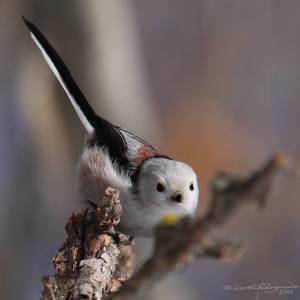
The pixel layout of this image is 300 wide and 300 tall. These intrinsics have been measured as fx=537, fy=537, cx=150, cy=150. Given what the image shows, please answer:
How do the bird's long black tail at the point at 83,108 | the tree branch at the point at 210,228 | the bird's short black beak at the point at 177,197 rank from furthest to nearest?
the bird's long black tail at the point at 83,108, the bird's short black beak at the point at 177,197, the tree branch at the point at 210,228

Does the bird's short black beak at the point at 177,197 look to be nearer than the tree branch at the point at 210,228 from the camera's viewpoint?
No

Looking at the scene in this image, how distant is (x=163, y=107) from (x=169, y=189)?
9.19 feet

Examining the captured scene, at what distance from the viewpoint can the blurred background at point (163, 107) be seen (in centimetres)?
322

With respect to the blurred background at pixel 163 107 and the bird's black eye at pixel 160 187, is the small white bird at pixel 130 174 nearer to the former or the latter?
the bird's black eye at pixel 160 187

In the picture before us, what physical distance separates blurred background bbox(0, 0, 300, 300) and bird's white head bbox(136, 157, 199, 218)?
117 centimetres

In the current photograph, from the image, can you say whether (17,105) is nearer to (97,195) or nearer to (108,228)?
(97,195)

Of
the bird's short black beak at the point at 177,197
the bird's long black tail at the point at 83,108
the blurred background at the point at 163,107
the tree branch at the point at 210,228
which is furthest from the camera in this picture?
the blurred background at the point at 163,107

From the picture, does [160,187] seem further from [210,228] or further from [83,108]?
[210,228]

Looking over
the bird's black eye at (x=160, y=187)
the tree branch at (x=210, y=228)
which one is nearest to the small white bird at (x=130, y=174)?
the bird's black eye at (x=160, y=187)

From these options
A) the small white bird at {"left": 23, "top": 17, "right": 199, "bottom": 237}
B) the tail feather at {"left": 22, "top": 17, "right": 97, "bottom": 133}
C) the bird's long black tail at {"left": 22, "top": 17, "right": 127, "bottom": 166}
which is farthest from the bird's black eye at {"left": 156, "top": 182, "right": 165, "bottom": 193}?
the tail feather at {"left": 22, "top": 17, "right": 97, "bottom": 133}

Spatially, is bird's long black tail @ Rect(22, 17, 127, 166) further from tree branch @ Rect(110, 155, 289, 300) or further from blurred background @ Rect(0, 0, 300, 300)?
tree branch @ Rect(110, 155, 289, 300)

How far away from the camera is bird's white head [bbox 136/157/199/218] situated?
1776mm

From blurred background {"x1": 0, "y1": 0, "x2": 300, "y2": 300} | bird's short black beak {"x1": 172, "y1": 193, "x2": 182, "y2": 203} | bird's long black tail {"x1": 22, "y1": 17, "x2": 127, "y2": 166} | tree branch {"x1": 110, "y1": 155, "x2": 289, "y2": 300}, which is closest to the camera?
tree branch {"x1": 110, "y1": 155, "x2": 289, "y2": 300}

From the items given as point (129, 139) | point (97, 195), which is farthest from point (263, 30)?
point (97, 195)
